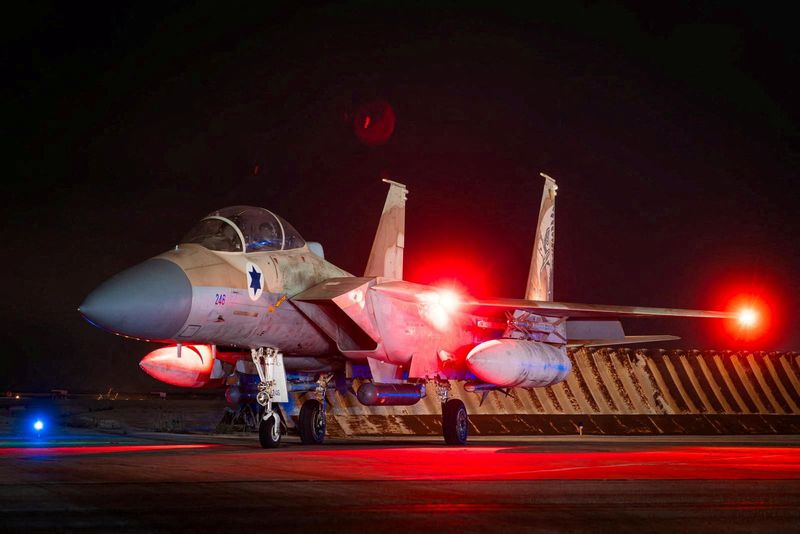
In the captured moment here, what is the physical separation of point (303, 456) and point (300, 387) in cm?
→ 563

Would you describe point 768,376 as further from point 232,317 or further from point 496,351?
point 232,317

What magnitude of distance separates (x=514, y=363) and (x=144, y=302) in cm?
736

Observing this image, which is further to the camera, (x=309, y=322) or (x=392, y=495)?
(x=309, y=322)

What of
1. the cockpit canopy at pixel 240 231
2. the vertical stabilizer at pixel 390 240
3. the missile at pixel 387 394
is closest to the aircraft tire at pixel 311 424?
the missile at pixel 387 394

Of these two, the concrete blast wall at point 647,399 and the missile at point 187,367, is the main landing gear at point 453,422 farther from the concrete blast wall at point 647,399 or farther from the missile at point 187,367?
the concrete blast wall at point 647,399

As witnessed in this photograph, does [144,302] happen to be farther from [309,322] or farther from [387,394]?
[387,394]

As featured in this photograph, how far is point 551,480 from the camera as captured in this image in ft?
26.9

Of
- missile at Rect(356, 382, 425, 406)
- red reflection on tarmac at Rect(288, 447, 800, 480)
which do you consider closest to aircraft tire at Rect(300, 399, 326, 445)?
missile at Rect(356, 382, 425, 406)

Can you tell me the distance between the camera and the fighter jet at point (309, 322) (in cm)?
1306

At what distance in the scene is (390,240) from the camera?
1952 centimetres

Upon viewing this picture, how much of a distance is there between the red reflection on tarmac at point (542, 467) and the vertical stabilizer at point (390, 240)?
24.3 feet

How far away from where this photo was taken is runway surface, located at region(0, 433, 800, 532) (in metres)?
5.34

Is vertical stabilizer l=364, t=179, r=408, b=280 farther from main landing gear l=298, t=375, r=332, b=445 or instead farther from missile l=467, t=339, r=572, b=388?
main landing gear l=298, t=375, r=332, b=445

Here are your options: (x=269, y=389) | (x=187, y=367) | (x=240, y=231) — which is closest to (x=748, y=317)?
(x=269, y=389)
